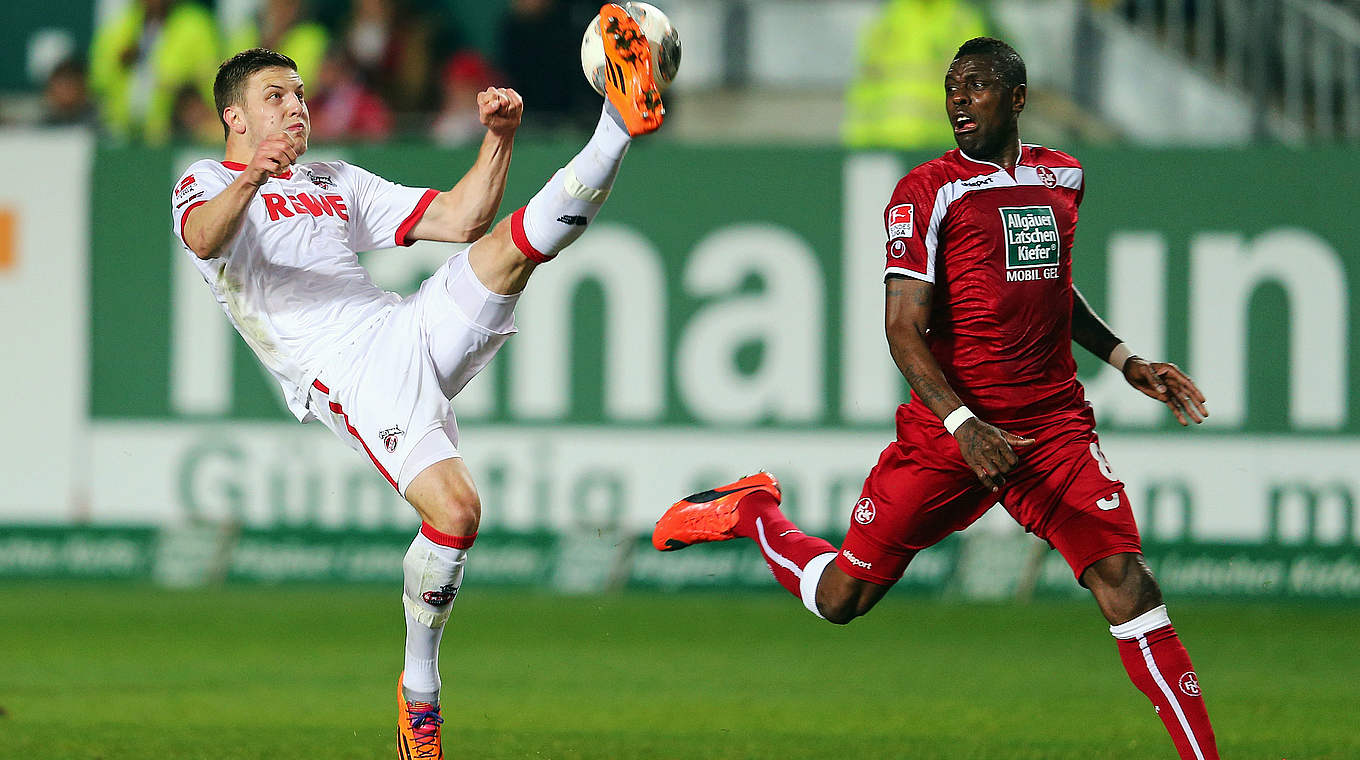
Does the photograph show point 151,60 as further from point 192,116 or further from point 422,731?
point 422,731

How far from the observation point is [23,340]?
37.9ft

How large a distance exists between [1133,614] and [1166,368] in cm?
90

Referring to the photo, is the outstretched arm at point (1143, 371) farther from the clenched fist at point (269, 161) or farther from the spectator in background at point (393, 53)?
the spectator in background at point (393, 53)

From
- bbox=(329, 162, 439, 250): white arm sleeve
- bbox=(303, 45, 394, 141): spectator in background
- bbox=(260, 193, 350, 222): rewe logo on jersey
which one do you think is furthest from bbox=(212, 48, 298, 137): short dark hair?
bbox=(303, 45, 394, 141): spectator in background

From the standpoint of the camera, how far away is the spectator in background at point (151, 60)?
1333 centimetres

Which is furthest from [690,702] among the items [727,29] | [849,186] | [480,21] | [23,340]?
[480,21]

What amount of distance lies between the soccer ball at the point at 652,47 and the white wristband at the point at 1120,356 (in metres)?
1.76

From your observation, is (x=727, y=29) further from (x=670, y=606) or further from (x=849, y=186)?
(x=670, y=606)

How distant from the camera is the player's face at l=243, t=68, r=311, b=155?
5996mm

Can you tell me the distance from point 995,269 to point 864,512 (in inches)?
37.8

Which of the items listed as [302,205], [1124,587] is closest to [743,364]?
[302,205]

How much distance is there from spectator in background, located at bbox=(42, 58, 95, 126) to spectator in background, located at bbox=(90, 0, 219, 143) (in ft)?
1.06

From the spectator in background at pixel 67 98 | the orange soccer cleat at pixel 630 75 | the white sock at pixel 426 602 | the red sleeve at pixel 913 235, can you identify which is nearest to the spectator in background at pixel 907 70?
the spectator in background at pixel 67 98

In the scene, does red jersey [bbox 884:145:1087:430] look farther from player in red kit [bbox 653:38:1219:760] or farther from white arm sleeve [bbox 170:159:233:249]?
white arm sleeve [bbox 170:159:233:249]
